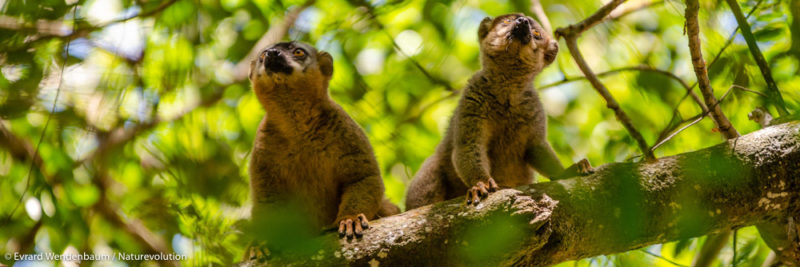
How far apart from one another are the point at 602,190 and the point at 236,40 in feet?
12.4

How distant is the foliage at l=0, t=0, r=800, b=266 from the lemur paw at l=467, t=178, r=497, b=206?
1049 mm

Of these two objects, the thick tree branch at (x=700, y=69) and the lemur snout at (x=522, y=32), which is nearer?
the thick tree branch at (x=700, y=69)

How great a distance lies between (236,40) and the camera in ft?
21.5

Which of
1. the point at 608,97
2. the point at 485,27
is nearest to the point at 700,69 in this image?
the point at 608,97

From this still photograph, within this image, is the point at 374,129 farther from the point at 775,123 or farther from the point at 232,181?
the point at 232,181

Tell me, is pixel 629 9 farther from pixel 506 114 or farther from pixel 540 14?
pixel 506 114

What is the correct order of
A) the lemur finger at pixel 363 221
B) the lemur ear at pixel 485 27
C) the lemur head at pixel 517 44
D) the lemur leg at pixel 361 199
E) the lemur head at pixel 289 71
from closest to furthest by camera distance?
the lemur finger at pixel 363 221, the lemur leg at pixel 361 199, the lemur head at pixel 289 71, the lemur head at pixel 517 44, the lemur ear at pixel 485 27

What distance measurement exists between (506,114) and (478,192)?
1.59m

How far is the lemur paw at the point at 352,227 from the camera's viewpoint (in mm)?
4207

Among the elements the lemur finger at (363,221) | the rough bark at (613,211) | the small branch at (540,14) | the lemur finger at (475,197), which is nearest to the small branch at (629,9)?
the small branch at (540,14)

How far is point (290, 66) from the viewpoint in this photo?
18.8ft

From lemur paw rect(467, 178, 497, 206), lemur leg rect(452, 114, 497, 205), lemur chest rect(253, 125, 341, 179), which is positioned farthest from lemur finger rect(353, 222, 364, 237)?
lemur chest rect(253, 125, 341, 179)

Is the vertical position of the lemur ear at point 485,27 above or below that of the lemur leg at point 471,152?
above

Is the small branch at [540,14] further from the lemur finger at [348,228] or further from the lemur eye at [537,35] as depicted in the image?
the lemur finger at [348,228]
